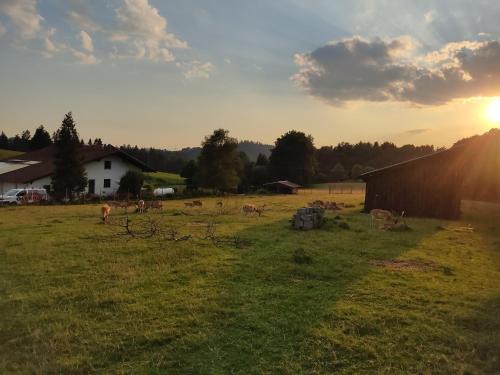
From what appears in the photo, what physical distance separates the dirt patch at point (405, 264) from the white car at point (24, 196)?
32824 mm

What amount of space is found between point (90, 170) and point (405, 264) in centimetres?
4326

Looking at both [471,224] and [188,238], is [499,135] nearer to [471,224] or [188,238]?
[471,224]

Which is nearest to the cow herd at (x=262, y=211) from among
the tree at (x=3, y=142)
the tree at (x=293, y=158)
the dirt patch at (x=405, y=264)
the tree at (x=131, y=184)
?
the dirt patch at (x=405, y=264)

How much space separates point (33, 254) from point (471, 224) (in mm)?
24324

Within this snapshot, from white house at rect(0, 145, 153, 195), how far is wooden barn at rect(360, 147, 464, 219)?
1226 inches

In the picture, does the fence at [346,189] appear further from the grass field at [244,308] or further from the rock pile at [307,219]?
the grass field at [244,308]

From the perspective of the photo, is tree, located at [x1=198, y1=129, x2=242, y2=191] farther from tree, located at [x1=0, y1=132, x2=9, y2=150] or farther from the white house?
tree, located at [x1=0, y1=132, x2=9, y2=150]

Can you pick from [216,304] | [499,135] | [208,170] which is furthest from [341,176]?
[216,304]

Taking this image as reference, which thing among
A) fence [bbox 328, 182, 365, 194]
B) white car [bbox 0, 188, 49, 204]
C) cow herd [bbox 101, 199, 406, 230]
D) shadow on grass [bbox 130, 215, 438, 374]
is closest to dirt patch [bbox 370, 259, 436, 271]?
shadow on grass [bbox 130, 215, 438, 374]

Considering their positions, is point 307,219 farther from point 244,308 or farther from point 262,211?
point 244,308

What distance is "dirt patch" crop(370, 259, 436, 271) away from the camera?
12380 mm

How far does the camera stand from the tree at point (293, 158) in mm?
88812

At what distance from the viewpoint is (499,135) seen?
29781 millimetres

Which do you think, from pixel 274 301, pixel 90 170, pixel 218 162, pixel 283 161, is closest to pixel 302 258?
pixel 274 301
